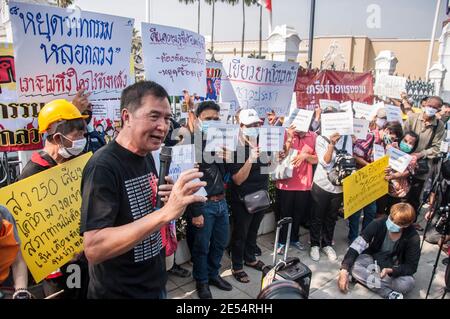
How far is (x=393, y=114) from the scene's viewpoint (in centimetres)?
526

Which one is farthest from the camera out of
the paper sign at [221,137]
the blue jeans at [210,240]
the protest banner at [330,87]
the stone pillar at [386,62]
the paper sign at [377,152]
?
the stone pillar at [386,62]

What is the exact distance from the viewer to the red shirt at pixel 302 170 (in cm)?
435

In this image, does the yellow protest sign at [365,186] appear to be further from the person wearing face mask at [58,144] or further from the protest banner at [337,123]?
the person wearing face mask at [58,144]

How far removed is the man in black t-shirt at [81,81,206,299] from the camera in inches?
55.9

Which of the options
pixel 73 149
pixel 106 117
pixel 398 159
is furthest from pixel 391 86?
pixel 73 149

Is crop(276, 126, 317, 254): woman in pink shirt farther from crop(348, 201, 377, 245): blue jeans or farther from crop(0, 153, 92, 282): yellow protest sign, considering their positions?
crop(0, 153, 92, 282): yellow protest sign

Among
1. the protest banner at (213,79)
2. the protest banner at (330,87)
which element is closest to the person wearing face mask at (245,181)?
the protest banner at (213,79)

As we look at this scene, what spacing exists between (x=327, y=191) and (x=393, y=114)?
194 centimetres

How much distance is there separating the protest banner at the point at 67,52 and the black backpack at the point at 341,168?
2.52 meters

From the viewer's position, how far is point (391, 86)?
29.1 feet

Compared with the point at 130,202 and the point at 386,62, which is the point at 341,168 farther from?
the point at 386,62

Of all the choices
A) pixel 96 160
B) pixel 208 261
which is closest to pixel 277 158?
pixel 208 261

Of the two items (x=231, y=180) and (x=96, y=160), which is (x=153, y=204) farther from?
(x=231, y=180)

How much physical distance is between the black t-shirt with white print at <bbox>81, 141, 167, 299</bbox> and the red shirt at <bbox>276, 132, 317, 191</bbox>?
9.02ft
